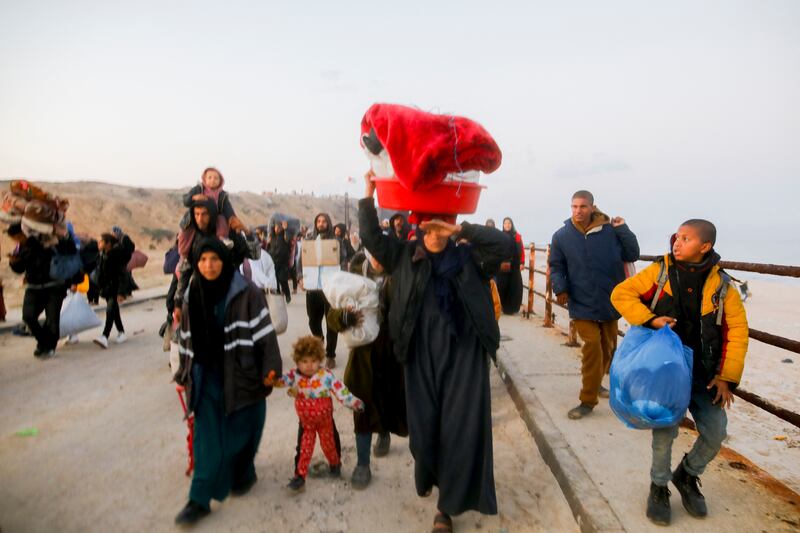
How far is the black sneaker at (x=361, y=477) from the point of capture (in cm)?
320

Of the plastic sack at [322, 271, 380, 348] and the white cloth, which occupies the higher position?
the plastic sack at [322, 271, 380, 348]

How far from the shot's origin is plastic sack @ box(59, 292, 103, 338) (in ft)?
22.5

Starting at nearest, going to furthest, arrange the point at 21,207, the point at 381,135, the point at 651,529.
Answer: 1. the point at 381,135
2. the point at 651,529
3. the point at 21,207

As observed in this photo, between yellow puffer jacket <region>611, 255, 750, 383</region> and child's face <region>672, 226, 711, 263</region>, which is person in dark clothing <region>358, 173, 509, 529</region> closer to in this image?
yellow puffer jacket <region>611, 255, 750, 383</region>

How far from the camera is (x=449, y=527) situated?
8.86ft

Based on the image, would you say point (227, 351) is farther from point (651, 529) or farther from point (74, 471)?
point (651, 529)

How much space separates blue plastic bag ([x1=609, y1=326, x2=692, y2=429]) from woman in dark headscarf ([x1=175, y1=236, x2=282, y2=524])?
6.72ft

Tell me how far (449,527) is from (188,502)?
160 cm

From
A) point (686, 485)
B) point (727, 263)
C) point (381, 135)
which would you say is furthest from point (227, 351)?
point (727, 263)

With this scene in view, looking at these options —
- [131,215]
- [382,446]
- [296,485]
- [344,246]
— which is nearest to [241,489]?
[296,485]

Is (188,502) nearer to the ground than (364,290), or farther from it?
nearer to the ground

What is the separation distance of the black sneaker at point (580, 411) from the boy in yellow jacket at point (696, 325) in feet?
→ 4.05

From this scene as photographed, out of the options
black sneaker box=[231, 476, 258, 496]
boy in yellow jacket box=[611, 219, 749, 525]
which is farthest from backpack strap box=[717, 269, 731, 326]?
black sneaker box=[231, 476, 258, 496]

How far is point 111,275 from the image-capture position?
740 centimetres
